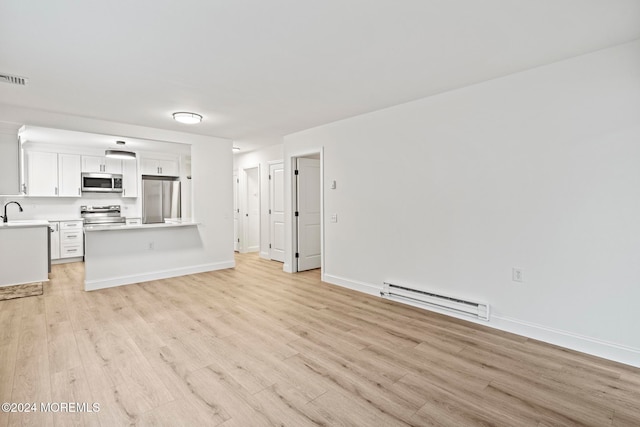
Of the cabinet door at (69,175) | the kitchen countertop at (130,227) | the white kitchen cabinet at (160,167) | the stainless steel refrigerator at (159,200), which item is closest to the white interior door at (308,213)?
the kitchen countertop at (130,227)

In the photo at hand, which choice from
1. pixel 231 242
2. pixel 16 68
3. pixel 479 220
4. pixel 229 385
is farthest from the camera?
pixel 231 242

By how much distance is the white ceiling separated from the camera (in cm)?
204

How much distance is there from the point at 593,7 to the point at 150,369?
4.11 metres

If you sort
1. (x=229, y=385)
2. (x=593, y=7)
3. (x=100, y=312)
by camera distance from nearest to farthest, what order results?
1. (x=593, y=7)
2. (x=229, y=385)
3. (x=100, y=312)

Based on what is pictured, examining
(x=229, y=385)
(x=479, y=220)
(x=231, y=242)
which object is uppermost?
(x=479, y=220)

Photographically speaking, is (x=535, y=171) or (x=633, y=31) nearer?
(x=633, y=31)

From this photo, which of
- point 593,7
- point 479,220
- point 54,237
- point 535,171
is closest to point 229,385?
point 479,220

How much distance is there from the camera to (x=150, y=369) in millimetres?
2469

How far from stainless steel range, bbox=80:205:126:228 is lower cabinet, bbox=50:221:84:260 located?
19 cm

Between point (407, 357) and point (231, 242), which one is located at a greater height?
point (231, 242)

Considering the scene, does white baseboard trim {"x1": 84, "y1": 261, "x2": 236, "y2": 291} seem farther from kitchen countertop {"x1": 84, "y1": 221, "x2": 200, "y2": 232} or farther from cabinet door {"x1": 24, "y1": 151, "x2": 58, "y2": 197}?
cabinet door {"x1": 24, "y1": 151, "x2": 58, "y2": 197}

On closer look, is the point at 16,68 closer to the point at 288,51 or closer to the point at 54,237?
the point at 288,51

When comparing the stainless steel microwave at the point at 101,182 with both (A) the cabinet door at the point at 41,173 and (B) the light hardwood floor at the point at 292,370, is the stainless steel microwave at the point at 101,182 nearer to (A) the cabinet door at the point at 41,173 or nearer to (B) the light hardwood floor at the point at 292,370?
(A) the cabinet door at the point at 41,173

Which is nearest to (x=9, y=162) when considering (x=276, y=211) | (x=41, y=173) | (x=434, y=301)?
(x=41, y=173)
